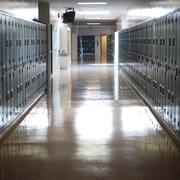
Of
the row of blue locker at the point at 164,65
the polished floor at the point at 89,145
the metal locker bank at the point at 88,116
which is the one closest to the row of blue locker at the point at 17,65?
the metal locker bank at the point at 88,116

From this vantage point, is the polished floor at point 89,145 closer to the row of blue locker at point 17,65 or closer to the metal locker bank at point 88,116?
the metal locker bank at point 88,116

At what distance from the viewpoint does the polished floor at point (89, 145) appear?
4801 millimetres

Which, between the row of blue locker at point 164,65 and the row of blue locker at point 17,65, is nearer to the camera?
the row of blue locker at point 164,65

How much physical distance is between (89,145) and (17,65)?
2.61 metres

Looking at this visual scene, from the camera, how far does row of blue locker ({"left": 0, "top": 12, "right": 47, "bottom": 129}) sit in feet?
22.2

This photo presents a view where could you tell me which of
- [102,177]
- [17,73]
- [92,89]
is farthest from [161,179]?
[92,89]

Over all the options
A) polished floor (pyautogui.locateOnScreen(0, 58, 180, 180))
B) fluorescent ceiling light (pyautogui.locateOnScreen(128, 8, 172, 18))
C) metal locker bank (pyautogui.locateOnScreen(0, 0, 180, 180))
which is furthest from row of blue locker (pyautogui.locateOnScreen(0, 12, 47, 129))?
fluorescent ceiling light (pyautogui.locateOnScreen(128, 8, 172, 18))

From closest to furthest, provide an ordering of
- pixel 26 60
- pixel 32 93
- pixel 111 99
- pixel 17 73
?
pixel 17 73 < pixel 26 60 < pixel 32 93 < pixel 111 99

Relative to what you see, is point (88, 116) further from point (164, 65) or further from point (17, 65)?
point (164, 65)

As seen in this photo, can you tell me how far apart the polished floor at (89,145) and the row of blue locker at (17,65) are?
37 centimetres

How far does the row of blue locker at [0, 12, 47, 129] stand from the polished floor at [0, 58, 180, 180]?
0.37m

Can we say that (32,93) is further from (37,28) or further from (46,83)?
(46,83)

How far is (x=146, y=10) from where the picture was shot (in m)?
11.6

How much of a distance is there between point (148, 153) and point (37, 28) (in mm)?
6386
